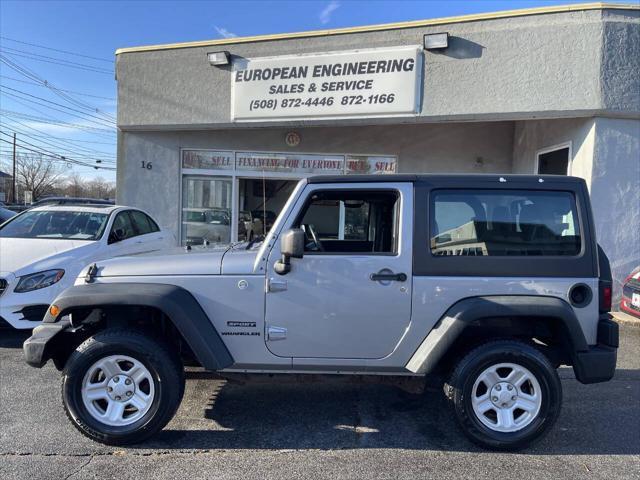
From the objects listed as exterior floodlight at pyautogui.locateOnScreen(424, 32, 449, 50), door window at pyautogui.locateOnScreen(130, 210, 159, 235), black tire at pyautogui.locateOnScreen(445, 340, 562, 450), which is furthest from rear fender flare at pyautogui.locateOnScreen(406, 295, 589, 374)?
exterior floodlight at pyautogui.locateOnScreen(424, 32, 449, 50)

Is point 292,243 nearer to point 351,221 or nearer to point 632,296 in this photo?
point 351,221

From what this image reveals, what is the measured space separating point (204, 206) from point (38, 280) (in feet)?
18.2

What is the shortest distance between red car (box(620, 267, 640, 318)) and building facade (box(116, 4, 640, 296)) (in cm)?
138

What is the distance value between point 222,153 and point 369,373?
794 cm

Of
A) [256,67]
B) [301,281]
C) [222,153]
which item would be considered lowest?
[301,281]

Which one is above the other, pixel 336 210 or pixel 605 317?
pixel 336 210

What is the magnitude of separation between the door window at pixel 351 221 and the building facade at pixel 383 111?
55.2 inches

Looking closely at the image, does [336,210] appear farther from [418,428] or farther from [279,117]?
[279,117]

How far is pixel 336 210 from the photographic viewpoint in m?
3.85

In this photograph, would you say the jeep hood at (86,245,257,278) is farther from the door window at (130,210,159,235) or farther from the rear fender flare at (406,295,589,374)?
the door window at (130,210,159,235)

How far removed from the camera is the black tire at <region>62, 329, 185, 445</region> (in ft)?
10.2

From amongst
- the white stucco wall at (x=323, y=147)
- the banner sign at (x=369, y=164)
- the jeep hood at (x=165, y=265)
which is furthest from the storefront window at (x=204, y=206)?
the jeep hood at (x=165, y=265)

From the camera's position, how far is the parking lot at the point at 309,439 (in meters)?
2.91

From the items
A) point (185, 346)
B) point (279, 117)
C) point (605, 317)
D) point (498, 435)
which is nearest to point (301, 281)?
point (185, 346)
